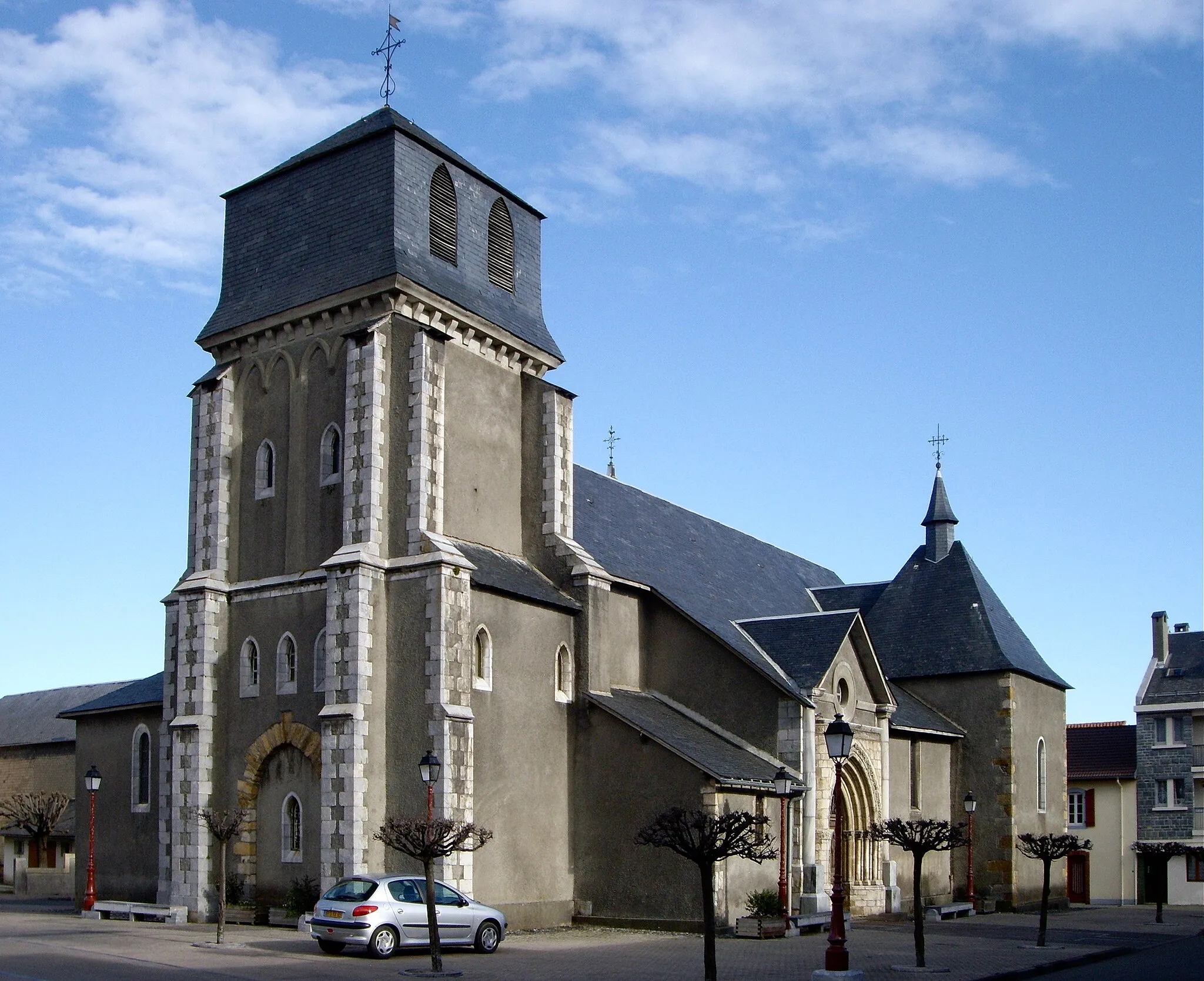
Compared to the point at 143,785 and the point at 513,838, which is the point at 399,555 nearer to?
the point at 513,838

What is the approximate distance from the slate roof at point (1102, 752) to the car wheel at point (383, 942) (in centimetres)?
3648

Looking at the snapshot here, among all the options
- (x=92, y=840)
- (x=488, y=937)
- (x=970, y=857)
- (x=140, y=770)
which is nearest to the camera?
(x=488, y=937)

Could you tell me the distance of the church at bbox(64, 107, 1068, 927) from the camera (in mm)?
25922

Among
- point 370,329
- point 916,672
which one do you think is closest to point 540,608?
point 370,329

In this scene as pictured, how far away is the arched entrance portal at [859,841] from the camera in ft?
105

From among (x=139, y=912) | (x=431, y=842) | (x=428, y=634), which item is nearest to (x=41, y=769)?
(x=139, y=912)

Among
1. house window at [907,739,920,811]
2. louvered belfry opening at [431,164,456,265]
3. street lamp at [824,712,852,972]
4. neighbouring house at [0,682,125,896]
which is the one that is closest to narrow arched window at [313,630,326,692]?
louvered belfry opening at [431,164,456,265]

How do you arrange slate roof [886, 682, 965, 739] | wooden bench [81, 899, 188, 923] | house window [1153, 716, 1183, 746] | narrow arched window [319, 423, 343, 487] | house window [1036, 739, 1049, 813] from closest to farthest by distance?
wooden bench [81, 899, 188, 923] → narrow arched window [319, 423, 343, 487] → slate roof [886, 682, 965, 739] → house window [1036, 739, 1049, 813] → house window [1153, 716, 1183, 746]

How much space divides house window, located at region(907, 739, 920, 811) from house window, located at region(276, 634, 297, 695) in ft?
57.6

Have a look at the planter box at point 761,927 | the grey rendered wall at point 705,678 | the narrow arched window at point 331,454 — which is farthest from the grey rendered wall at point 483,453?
the planter box at point 761,927

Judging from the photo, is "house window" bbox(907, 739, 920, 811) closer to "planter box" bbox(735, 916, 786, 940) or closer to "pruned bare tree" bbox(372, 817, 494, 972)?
"planter box" bbox(735, 916, 786, 940)

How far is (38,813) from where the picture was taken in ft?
154

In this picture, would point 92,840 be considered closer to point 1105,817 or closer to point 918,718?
point 918,718

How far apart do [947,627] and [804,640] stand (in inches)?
416
